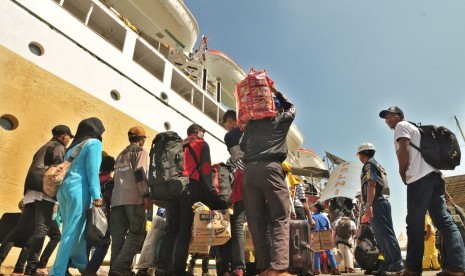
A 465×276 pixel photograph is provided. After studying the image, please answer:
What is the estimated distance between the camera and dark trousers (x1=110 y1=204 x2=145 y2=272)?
116 inches

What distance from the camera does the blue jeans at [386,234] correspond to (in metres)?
3.09

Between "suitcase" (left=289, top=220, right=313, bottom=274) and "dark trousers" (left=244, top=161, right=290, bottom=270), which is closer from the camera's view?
"dark trousers" (left=244, top=161, right=290, bottom=270)

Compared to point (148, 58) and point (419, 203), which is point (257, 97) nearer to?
point (419, 203)

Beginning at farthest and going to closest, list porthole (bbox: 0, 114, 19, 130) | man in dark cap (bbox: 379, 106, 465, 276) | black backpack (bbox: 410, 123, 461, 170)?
porthole (bbox: 0, 114, 19, 130), black backpack (bbox: 410, 123, 461, 170), man in dark cap (bbox: 379, 106, 465, 276)

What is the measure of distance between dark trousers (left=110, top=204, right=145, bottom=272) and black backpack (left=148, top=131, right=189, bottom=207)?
0.26 m

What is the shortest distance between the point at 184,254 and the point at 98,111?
571cm

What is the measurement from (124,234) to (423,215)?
9.32ft

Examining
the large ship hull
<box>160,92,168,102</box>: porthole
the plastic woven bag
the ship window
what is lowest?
the plastic woven bag

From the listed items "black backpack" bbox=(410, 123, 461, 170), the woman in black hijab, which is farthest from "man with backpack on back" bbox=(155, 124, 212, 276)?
"black backpack" bbox=(410, 123, 461, 170)

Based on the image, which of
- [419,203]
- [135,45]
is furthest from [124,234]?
[135,45]

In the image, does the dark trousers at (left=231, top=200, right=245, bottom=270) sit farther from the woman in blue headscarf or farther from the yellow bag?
the yellow bag

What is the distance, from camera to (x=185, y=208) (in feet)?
9.89

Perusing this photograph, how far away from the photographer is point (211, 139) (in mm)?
12617

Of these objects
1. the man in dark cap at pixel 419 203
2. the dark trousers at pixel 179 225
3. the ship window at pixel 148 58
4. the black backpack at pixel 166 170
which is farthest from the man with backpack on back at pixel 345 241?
the ship window at pixel 148 58
